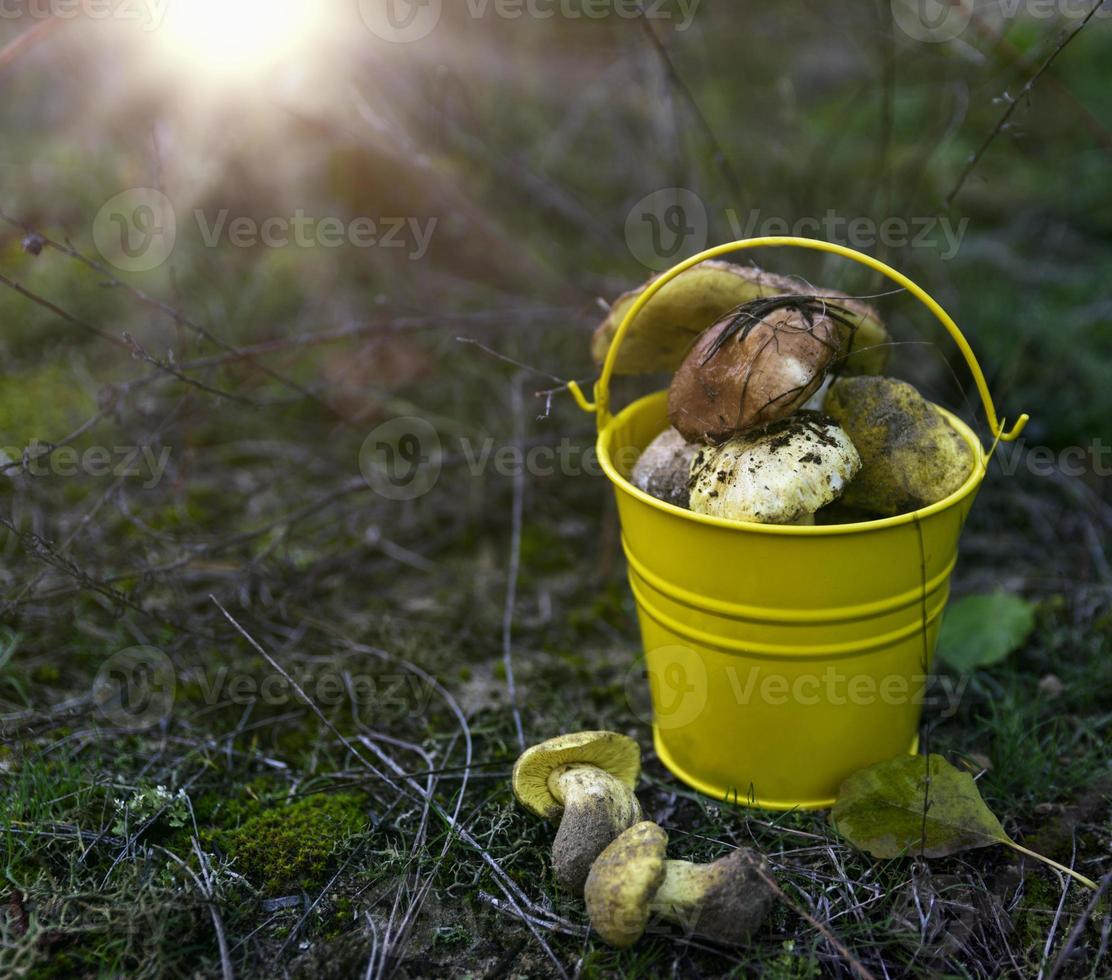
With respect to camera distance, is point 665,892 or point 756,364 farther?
point 756,364

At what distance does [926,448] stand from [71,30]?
16.0ft

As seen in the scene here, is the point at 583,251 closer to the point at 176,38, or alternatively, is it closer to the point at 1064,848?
the point at 176,38

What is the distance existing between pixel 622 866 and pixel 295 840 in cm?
76

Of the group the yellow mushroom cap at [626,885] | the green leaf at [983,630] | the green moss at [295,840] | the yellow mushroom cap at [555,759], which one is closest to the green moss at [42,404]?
the green moss at [295,840]

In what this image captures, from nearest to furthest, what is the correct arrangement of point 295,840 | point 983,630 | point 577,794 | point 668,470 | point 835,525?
point 835,525, point 577,794, point 295,840, point 668,470, point 983,630

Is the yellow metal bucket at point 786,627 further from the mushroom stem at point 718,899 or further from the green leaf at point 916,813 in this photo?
the mushroom stem at point 718,899

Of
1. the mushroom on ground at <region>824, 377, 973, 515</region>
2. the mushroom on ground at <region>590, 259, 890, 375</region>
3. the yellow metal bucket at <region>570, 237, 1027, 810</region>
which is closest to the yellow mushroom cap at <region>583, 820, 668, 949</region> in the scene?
the yellow metal bucket at <region>570, 237, 1027, 810</region>

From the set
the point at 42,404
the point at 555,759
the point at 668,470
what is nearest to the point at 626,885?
the point at 555,759

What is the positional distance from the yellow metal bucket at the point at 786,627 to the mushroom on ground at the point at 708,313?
87mm

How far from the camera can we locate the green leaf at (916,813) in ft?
5.80

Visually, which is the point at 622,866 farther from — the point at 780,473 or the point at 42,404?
the point at 42,404

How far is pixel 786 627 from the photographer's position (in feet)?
5.80

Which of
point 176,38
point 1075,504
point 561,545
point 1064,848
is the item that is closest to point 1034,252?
point 1075,504

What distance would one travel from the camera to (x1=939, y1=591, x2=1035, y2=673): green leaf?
2332mm
